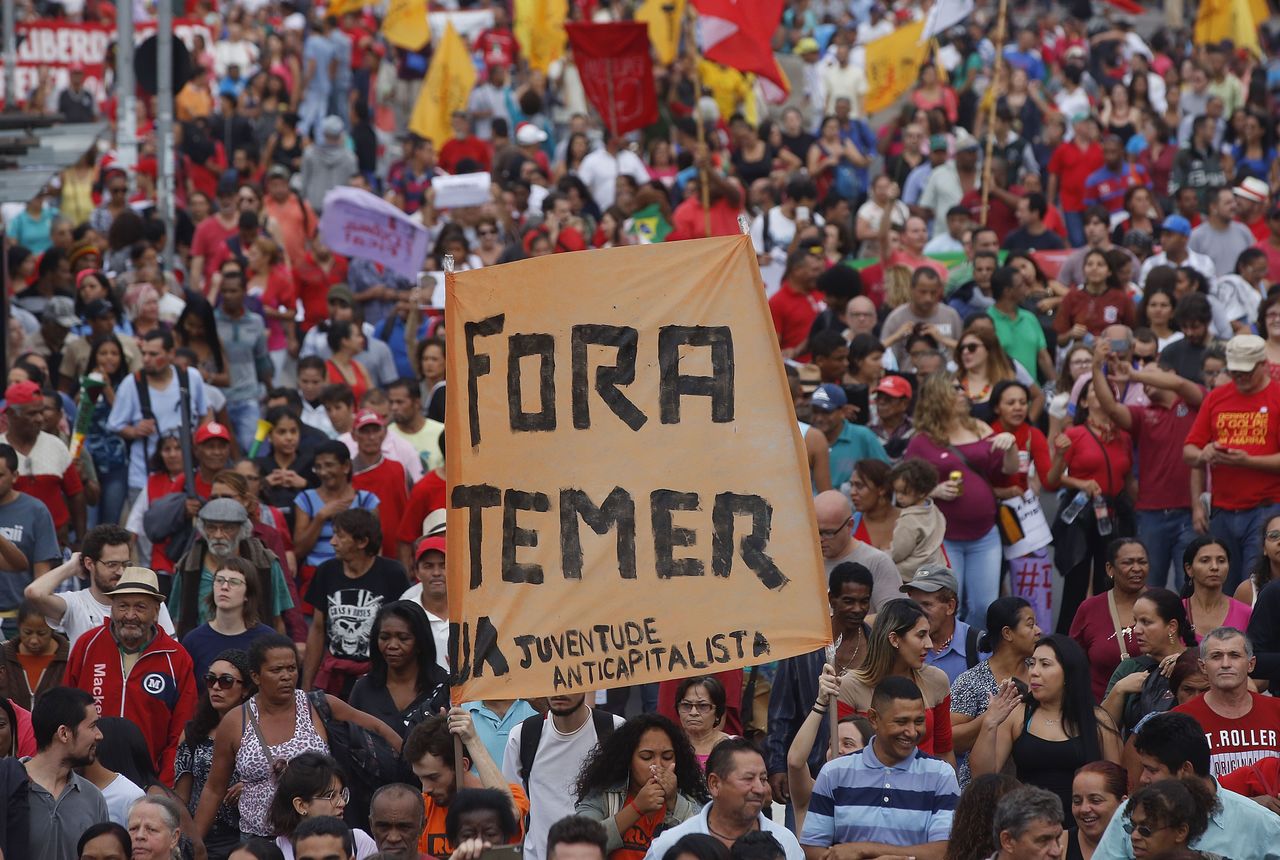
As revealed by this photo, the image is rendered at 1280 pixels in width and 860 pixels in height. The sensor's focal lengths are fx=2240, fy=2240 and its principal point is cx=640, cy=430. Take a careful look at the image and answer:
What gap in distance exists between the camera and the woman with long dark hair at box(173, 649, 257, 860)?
914 centimetres

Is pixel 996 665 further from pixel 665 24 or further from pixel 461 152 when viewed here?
pixel 665 24

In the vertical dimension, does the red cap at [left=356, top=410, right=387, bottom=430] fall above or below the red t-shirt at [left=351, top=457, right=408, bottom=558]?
above

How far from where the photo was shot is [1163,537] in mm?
12562

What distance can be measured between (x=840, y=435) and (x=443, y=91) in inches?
511

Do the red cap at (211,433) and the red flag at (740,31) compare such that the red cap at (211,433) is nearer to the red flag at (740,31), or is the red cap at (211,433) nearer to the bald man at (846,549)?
the bald man at (846,549)

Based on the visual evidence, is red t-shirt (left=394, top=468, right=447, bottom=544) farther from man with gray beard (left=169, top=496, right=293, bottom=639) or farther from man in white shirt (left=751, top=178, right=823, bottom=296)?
man in white shirt (left=751, top=178, right=823, bottom=296)

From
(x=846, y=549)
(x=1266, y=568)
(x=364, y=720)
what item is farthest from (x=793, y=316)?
(x=364, y=720)

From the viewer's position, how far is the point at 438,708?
945 cm

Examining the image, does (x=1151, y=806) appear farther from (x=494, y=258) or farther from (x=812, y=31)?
(x=812, y=31)

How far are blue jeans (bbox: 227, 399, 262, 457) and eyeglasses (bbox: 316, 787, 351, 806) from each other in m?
6.91

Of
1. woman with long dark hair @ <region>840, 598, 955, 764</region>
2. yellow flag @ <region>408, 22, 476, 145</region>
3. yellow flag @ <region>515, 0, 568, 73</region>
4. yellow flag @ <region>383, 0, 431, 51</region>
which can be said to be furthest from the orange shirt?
yellow flag @ <region>515, 0, 568, 73</region>

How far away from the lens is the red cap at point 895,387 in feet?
41.4

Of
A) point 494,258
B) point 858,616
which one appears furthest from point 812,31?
point 858,616

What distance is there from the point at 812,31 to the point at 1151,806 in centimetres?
2405
